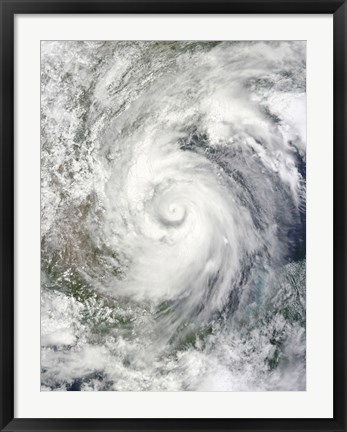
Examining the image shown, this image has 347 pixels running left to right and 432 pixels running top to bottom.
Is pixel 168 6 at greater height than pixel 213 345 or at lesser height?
greater

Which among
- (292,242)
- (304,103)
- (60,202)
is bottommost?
(292,242)

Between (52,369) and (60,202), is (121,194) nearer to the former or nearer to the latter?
(60,202)

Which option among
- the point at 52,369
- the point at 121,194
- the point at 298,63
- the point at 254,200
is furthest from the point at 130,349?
the point at 298,63
